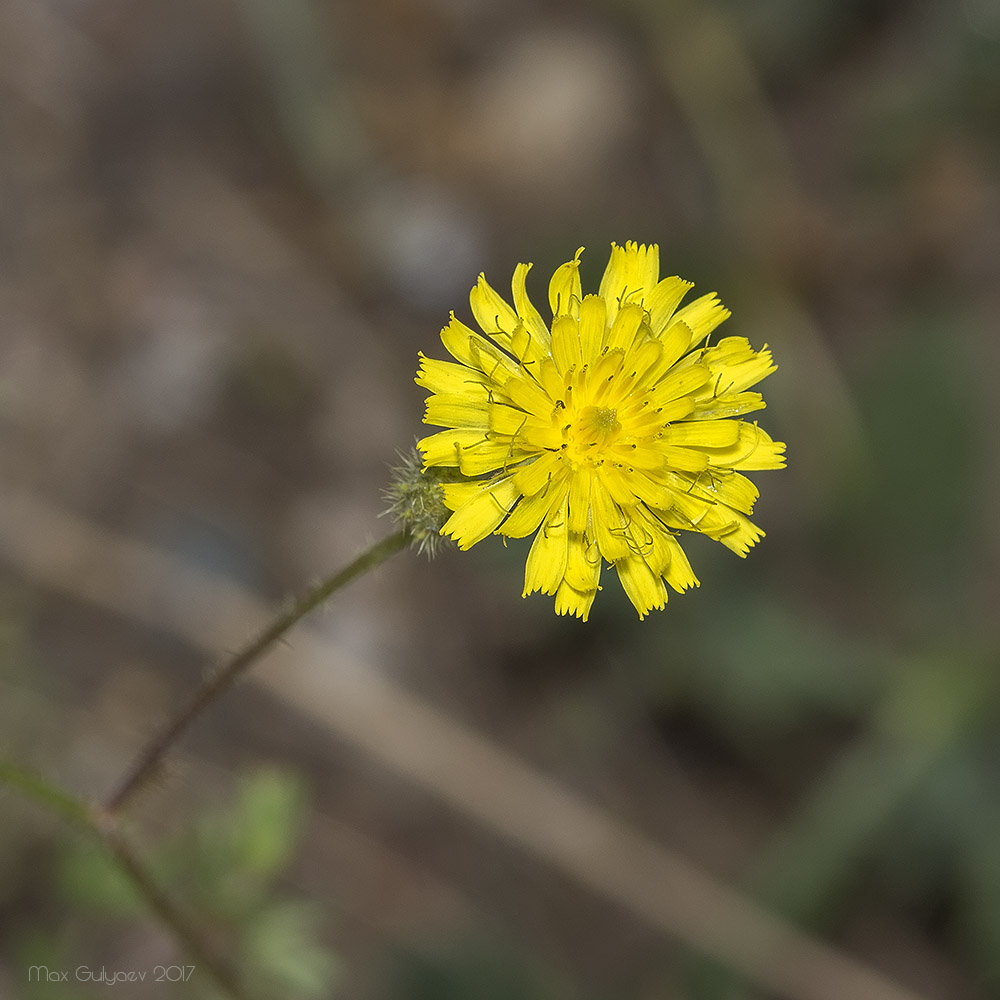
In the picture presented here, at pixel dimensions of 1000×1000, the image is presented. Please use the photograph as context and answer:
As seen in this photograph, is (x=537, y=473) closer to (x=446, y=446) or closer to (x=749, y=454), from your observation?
(x=446, y=446)

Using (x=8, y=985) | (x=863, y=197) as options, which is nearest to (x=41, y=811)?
(x=8, y=985)

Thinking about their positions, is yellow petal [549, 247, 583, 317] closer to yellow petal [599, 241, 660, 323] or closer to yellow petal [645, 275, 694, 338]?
yellow petal [599, 241, 660, 323]

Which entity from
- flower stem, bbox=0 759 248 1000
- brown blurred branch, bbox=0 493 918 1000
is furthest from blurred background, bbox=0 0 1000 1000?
flower stem, bbox=0 759 248 1000

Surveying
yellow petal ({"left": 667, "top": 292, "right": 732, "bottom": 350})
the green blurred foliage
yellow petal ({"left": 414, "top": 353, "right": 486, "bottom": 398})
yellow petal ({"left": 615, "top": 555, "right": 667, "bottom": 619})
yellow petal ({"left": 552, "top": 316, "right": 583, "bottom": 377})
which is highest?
yellow petal ({"left": 667, "top": 292, "right": 732, "bottom": 350})

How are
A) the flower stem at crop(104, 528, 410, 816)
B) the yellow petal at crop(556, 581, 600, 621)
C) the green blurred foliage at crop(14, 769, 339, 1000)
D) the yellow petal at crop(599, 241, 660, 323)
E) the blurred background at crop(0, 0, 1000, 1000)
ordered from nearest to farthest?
the flower stem at crop(104, 528, 410, 816), the yellow petal at crop(556, 581, 600, 621), the yellow petal at crop(599, 241, 660, 323), the green blurred foliage at crop(14, 769, 339, 1000), the blurred background at crop(0, 0, 1000, 1000)

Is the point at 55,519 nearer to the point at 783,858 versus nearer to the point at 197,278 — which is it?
the point at 197,278
